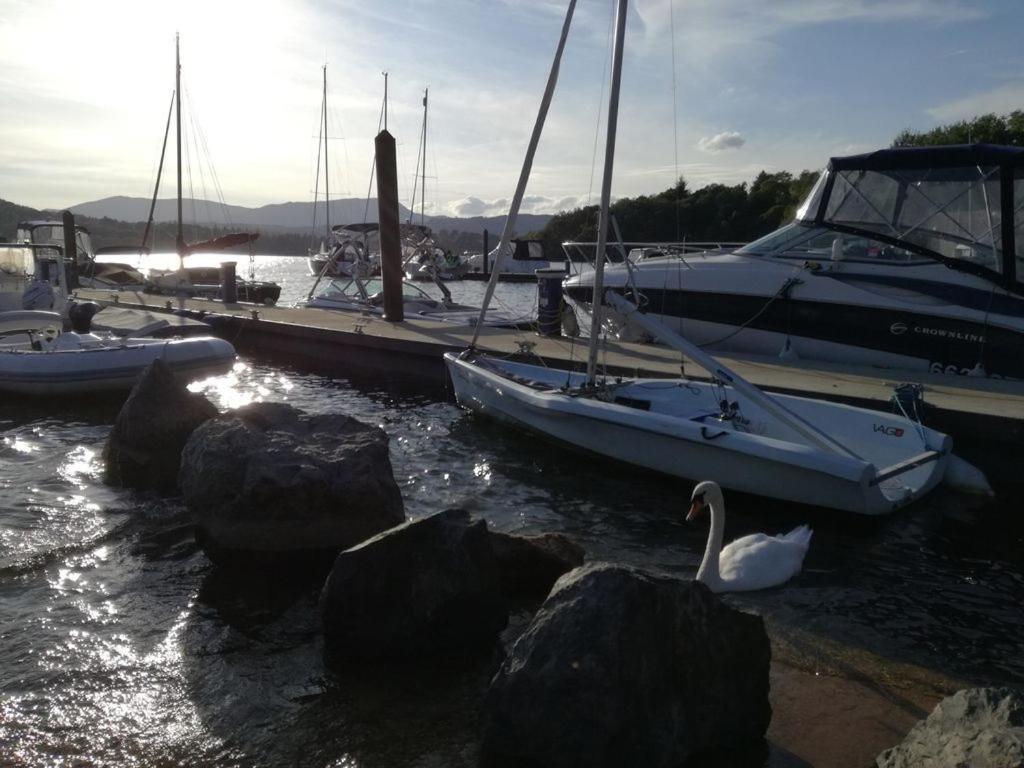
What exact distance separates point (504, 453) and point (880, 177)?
7486 millimetres

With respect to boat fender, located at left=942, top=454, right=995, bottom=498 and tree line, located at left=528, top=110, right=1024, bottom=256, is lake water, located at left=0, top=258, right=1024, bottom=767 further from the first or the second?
tree line, located at left=528, top=110, right=1024, bottom=256

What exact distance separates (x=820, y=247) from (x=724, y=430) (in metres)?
6.88

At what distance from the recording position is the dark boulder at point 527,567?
617 cm

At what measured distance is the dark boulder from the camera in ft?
20.2

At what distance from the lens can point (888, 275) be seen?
12.7 metres

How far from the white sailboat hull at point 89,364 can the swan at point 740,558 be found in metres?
10.1

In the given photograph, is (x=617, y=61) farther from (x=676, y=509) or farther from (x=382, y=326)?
(x=382, y=326)

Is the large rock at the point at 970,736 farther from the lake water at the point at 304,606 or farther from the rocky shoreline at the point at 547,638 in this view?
the lake water at the point at 304,606

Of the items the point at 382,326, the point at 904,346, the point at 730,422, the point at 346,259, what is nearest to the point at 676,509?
the point at 730,422

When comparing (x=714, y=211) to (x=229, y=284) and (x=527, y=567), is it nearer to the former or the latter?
(x=229, y=284)

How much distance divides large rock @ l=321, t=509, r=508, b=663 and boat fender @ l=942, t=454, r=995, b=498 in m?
5.83

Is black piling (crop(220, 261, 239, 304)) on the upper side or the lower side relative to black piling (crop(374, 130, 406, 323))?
lower

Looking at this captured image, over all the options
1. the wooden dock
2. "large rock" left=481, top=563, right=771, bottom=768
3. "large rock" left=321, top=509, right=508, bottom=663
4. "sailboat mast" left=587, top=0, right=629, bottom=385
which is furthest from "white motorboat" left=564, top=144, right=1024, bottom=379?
"large rock" left=481, top=563, right=771, bottom=768

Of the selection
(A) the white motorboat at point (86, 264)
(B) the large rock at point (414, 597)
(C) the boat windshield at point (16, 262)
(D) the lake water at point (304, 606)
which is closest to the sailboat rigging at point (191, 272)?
(A) the white motorboat at point (86, 264)
